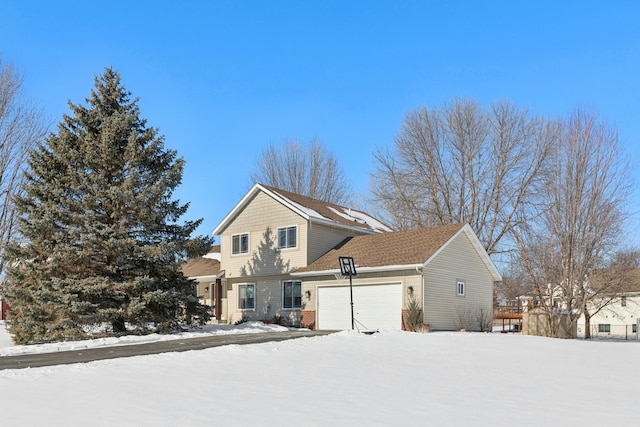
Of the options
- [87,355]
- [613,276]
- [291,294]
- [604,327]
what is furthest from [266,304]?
[604,327]

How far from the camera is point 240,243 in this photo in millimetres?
31234

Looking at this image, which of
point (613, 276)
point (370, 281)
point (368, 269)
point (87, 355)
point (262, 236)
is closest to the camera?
point (87, 355)

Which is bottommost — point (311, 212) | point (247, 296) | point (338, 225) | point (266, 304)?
point (266, 304)

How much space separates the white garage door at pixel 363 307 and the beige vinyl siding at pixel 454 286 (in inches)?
55.1

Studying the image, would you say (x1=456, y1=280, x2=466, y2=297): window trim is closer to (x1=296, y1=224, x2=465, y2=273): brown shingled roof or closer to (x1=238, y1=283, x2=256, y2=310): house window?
(x1=296, y1=224, x2=465, y2=273): brown shingled roof

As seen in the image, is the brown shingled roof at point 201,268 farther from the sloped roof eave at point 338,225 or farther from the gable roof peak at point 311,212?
the sloped roof eave at point 338,225

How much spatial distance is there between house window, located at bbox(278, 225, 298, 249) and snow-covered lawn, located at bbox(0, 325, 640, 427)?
40.8ft

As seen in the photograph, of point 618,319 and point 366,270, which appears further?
point 618,319

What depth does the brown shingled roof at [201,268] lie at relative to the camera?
34.4 meters

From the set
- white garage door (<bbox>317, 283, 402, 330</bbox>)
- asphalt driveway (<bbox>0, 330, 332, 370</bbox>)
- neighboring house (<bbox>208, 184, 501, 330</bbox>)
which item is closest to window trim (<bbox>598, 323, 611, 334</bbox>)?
neighboring house (<bbox>208, 184, 501, 330</bbox>)

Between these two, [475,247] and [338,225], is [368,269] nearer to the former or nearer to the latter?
[338,225]

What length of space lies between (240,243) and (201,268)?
601 centimetres

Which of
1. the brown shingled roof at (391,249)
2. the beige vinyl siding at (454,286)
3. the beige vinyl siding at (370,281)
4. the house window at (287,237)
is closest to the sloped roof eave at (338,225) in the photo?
the brown shingled roof at (391,249)

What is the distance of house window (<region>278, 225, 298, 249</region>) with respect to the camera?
94.4 feet
